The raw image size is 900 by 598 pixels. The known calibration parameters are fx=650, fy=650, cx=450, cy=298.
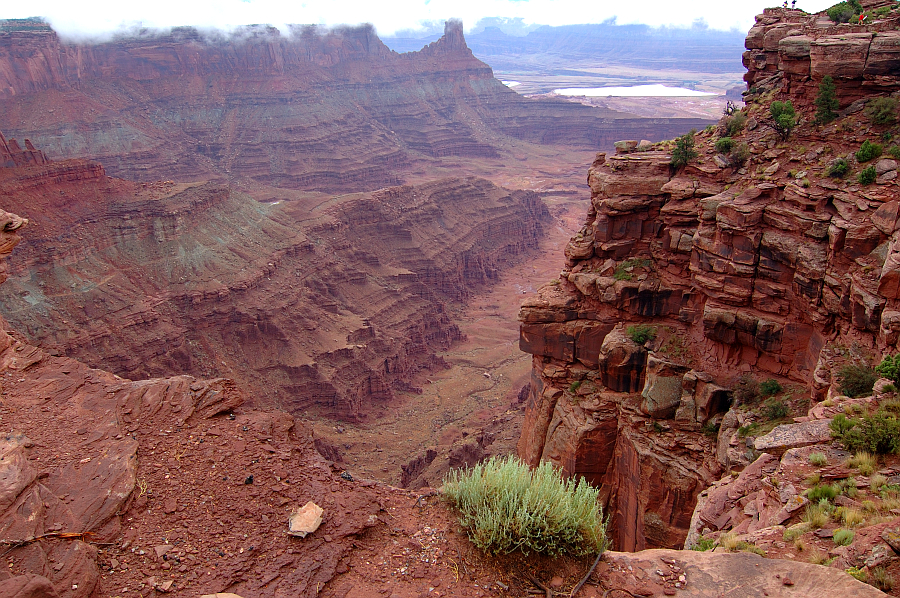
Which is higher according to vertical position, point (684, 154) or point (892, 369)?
point (684, 154)

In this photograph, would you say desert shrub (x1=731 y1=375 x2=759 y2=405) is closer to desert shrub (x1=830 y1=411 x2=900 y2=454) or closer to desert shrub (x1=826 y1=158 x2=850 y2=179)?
desert shrub (x1=826 y1=158 x2=850 y2=179)

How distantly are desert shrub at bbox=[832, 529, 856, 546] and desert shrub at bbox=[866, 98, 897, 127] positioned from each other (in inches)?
722

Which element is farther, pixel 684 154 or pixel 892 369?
pixel 684 154

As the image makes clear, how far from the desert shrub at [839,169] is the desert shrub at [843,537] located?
15.8m

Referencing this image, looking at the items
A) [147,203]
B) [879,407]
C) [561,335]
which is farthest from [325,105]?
[879,407]

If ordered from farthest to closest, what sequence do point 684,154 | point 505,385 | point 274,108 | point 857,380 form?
point 274,108
point 505,385
point 684,154
point 857,380

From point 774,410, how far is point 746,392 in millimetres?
1742

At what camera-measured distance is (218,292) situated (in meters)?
56.7

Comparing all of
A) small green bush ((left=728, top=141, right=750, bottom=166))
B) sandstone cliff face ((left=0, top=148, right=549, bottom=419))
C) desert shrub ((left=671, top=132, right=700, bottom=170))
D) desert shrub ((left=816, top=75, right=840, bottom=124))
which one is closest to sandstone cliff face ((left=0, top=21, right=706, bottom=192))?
sandstone cliff face ((left=0, top=148, right=549, bottom=419))

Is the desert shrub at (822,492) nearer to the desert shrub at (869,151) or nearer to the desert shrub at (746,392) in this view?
the desert shrub at (746,392)

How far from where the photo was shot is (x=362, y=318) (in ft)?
214

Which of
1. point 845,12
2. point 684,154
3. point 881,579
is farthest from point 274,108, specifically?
point 881,579

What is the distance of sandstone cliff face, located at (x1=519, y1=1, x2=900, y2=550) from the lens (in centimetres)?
2261

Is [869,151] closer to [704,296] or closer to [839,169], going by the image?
[839,169]
